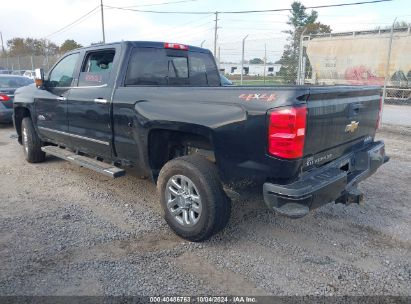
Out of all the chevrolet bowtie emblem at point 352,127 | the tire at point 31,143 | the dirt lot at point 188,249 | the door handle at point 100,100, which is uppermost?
the door handle at point 100,100

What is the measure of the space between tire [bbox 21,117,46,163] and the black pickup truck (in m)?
1.14

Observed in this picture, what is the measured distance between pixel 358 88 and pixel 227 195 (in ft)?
5.52

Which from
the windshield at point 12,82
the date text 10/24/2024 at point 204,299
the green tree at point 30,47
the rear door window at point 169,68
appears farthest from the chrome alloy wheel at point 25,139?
the green tree at point 30,47

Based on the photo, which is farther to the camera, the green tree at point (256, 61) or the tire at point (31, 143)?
the green tree at point (256, 61)

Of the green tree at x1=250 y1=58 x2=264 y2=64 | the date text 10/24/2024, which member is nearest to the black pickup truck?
the date text 10/24/2024

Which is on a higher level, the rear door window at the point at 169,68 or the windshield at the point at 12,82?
the rear door window at the point at 169,68

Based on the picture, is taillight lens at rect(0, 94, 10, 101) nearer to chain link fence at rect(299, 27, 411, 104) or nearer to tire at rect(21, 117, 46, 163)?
tire at rect(21, 117, 46, 163)

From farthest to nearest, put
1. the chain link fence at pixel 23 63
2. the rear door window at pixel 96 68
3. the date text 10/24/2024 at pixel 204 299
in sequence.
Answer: the chain link fence at pixel 23 63 < the rear door window at pixel 96 68 < the date text 10/24/2024 at pixel 204 299

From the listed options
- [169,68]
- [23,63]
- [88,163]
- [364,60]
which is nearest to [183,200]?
[88,163]

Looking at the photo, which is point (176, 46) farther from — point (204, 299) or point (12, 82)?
point (12, 82)

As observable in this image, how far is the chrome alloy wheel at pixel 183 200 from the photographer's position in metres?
3.53

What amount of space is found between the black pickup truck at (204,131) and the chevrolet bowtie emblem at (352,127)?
0.03 ft

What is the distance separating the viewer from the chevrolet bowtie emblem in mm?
3518

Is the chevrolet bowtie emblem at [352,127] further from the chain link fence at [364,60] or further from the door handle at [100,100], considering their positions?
the chain link fence at [364,60]
